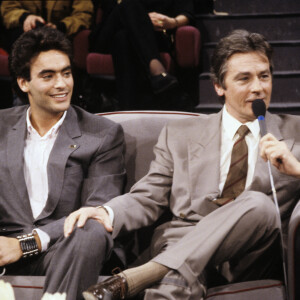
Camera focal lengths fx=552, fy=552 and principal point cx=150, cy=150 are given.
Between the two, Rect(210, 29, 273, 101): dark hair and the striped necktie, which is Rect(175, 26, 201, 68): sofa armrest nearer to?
Rect(210, 29, 273, 101): dark hair

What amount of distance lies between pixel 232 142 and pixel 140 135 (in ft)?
1.28

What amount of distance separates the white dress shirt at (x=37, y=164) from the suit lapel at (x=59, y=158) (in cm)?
4

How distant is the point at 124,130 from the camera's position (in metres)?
2.23

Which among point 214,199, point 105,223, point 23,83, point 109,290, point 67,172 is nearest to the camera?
point 109,290

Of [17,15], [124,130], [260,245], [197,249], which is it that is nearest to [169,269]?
[197,249]

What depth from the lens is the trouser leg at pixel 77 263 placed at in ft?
5.14

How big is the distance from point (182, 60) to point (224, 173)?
1408mm

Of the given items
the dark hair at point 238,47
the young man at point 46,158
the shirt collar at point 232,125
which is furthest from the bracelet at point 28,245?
the dark hair at point 238,47

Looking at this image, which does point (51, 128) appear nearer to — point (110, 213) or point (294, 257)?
point (110, 213)

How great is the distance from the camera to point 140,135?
2.20m

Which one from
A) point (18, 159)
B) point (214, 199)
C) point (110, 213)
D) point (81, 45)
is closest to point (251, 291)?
point (214, 199)

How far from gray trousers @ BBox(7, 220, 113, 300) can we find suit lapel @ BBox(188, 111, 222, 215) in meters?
0.41

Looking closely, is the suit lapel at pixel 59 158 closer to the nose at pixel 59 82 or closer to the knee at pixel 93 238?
the nose at pixel 59 82

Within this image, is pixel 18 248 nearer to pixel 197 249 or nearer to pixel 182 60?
pixel 197 249
